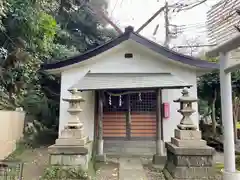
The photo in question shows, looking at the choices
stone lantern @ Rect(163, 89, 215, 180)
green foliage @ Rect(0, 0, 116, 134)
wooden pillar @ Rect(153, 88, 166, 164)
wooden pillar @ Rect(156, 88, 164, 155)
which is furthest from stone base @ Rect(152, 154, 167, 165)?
green foliage @ Rect(0, 0, 116, 134)

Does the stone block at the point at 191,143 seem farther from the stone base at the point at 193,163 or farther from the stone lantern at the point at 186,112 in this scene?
the stone lantern at the point at 186,112

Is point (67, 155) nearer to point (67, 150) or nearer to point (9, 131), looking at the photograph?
point (67, 150)

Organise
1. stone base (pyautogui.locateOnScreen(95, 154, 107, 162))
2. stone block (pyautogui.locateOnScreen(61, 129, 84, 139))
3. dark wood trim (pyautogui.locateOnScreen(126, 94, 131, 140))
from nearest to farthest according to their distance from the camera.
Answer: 1. stone block (pyautogui.locateOnScreen(61, 129, 84, 139))
2. stone base (pyautogui.locateOnScreen(95, 154, 107, 162))
3. dark wood trim (pyautogui.locateOnScreen(126, 94, 131, 140))

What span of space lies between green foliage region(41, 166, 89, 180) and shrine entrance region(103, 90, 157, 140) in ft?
11.7

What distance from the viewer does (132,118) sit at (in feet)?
30.8

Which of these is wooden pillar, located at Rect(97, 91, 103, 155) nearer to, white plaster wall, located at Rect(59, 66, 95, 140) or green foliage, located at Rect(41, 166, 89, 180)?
white plaster wall, located at Rect(59, 66, 95, 140)

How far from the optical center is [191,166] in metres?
5.97

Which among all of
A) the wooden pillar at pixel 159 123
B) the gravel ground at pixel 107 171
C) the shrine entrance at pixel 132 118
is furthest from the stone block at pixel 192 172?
the shrine entrance at pixel 132 118

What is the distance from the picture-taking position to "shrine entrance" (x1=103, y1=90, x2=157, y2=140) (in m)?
9.30

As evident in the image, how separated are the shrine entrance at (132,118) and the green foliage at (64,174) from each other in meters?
3.56

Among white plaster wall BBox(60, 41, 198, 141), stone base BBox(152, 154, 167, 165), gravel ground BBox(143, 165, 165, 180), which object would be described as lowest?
gravel ground BBox(143, 165, 165, 180)

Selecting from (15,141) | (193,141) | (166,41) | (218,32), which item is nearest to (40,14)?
(15,141)

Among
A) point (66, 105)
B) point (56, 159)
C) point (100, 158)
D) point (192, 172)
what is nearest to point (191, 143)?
point (192, 172)

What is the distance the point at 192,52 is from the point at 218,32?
2009 cm
